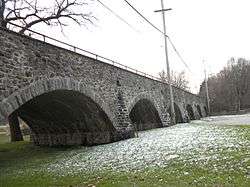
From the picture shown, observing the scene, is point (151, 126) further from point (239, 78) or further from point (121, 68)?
point (239, 78)

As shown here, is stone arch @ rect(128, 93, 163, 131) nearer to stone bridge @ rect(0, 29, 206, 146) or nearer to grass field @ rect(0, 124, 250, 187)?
stone bridge @ rect(0, 29, 206, 146)

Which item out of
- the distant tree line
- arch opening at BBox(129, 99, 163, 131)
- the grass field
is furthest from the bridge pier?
the distant tree line

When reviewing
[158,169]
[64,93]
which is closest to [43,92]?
[64,93]

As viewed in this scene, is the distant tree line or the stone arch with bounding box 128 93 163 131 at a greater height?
the distant tree line

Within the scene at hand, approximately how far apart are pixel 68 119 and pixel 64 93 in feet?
14.9

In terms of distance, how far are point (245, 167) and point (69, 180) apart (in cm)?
481

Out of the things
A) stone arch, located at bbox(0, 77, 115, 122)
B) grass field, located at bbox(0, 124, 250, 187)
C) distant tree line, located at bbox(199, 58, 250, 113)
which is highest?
distant tree line, located at bbox(199, 58, 250, 113)

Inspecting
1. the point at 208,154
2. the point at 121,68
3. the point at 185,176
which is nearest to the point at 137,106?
the point at 121,68

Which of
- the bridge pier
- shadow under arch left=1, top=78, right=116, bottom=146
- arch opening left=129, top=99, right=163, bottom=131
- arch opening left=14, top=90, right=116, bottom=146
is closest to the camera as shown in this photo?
shadow under arch left=1, top=78, right=116, bottom=146

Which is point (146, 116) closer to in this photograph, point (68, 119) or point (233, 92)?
point (68, 119)

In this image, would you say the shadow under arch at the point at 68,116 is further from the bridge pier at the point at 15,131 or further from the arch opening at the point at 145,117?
the arch opening at the point at 145,117

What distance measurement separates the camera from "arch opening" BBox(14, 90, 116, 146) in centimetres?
2028

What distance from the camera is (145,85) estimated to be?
1208 inches

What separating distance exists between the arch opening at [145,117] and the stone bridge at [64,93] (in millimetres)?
930
